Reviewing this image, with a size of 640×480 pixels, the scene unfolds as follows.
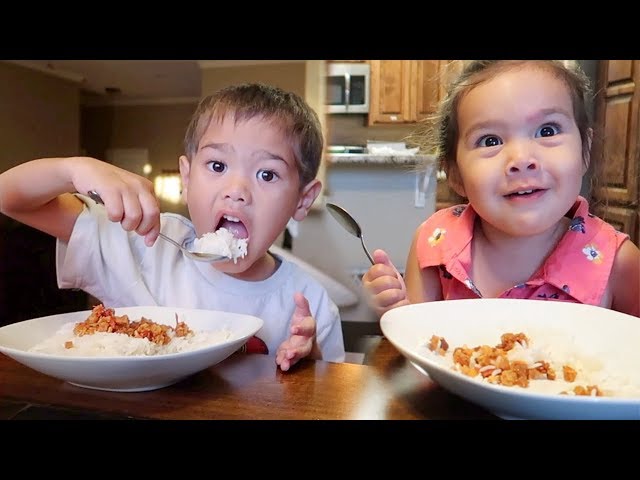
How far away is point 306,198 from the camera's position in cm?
64

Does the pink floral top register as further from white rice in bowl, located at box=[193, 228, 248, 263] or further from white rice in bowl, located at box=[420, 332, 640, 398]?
white rice in bowl, located at box=[193, 228, 248, 263]

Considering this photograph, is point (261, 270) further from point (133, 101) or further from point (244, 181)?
point (133, 101)

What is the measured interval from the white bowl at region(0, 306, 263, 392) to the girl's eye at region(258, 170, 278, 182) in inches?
6.0

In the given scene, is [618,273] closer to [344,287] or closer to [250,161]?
[344,287]

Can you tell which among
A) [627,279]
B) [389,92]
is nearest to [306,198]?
[389,92]

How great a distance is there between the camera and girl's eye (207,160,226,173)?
2.03 feet

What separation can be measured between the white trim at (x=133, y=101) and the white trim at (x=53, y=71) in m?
0.03

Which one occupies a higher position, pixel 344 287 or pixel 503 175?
pixel 503 175

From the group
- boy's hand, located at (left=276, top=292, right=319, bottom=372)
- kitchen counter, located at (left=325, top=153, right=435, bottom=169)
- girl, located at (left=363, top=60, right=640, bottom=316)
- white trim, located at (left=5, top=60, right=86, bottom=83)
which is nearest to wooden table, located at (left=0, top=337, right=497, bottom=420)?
boy's hand, located at (left=276, top=292, right=319, bottom=372)

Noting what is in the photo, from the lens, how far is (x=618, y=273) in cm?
62

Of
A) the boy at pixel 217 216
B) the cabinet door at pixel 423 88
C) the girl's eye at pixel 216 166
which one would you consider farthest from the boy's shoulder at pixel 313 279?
the cabinet door at pixel 423 88

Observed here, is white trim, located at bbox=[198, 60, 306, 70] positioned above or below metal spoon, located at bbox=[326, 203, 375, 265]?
above
